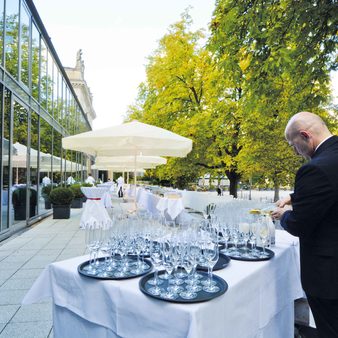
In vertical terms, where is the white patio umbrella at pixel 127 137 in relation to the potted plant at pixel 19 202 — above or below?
above

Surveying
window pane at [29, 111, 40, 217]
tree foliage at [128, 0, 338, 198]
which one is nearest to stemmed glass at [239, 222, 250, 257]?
tree foliage at [128, 0, 338, 198]

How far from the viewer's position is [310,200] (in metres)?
2.03

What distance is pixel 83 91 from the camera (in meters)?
54.6

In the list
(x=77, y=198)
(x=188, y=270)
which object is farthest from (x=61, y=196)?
(x=188, y=270)

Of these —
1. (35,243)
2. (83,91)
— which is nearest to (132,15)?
(35,243)

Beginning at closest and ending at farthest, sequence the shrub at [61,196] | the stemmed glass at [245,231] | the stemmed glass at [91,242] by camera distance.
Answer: the stemmed glass at [91,242]
the stemmed glass at [245,231]
the shrub at [61,196]

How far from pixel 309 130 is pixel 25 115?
9970 millimetres

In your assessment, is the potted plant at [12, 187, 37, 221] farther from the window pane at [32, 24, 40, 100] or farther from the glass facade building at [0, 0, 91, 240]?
the window pane at [32, 24, 40, 100]

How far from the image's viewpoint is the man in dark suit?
202cm

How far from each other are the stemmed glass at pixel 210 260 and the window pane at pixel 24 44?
9788mm

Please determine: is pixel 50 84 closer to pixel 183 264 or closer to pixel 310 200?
pixel 183 264

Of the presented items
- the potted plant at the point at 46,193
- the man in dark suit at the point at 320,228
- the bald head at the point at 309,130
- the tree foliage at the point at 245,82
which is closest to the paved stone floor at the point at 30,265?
the potted plant at the point at 46,193

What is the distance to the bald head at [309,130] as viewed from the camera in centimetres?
229

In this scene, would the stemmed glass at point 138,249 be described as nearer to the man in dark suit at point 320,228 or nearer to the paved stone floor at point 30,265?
the man in dark suit at point 320,228
